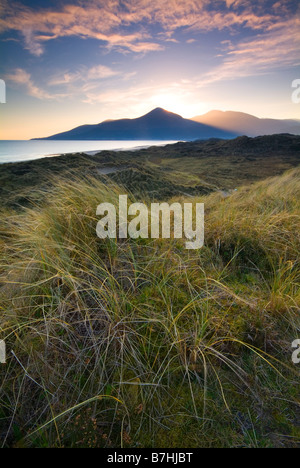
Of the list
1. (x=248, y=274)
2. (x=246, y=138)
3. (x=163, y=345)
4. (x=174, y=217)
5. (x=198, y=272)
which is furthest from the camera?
(x=246, y=138)

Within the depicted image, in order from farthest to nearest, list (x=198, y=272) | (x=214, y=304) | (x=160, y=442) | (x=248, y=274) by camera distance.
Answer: (x=248, y=274), (x=198, y=272), (x=214, y=304), (x=160, y=442)

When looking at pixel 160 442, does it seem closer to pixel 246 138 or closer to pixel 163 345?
pixel 163 345

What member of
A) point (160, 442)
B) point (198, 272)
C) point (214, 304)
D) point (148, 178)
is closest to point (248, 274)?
point (198, 272)

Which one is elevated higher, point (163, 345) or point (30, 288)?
point (30, 288)

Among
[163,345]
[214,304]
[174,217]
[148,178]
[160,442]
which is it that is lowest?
[160,442]

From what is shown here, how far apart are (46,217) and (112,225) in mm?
672

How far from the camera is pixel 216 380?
3.67 ft

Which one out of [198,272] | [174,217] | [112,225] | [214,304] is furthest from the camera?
[174,217]

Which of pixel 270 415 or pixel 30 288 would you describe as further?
pixel 30 288

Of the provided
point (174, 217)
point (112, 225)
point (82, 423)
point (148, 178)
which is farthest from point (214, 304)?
point (148, 178)

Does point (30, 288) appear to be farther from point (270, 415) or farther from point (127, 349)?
point (270, 415)

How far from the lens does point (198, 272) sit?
6.00 feet

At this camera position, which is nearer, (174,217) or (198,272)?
(198,272)

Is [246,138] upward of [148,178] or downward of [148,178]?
upward
